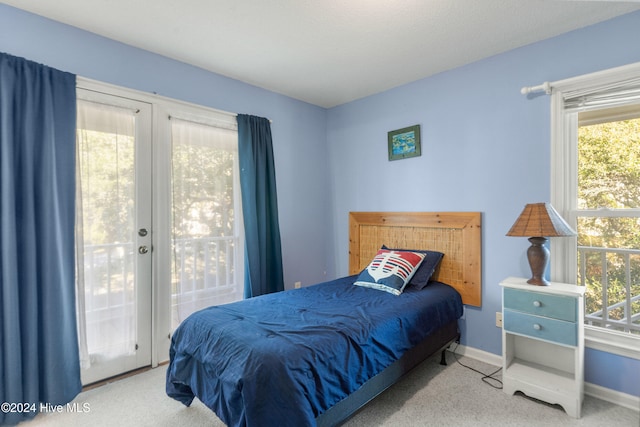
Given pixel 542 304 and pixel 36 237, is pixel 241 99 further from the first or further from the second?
pixel 542 304

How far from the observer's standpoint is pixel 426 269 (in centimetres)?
266

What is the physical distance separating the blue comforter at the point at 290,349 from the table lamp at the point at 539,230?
2.28ft

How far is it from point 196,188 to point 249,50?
1.20 metres

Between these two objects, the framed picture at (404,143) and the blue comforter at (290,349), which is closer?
the blue comforter at (290,349)

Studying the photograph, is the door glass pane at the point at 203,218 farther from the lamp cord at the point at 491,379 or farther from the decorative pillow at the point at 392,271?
the lamp cord at the point at 491,379

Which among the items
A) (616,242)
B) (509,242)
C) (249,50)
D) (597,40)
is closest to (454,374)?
(509,242)

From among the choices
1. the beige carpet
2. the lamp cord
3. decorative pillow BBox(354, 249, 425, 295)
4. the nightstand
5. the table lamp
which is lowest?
the lamp cord

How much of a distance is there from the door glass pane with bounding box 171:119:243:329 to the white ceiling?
0.67 metres

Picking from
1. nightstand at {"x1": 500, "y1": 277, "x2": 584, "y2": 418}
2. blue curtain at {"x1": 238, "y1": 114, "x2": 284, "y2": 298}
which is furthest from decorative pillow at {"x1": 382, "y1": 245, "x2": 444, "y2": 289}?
blue curtain at {"x1": 238, "y1": 114, "x2": 284, "y2": 298}

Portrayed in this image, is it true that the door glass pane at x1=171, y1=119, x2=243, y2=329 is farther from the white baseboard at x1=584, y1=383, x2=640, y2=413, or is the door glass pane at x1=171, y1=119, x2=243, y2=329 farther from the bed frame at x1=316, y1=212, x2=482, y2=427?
the white baseboard at x1=584, y1=383, x2=640, y2=413

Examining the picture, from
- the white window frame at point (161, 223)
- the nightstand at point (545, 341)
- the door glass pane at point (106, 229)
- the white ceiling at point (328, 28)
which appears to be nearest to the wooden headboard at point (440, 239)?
the nightstand at point (545, 341)

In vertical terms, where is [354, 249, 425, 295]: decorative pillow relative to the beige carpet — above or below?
above

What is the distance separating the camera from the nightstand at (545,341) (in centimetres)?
188

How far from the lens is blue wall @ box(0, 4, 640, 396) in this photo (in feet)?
6.82
